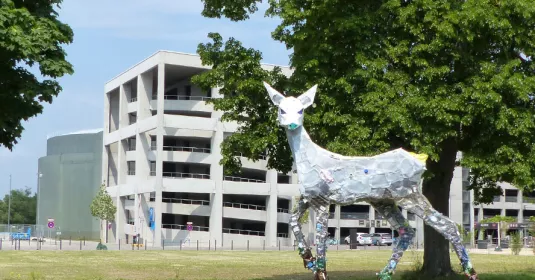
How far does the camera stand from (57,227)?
98562mm

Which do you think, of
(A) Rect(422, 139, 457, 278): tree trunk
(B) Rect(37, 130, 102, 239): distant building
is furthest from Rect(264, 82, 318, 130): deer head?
(B) Rect(37, 130, 102, 239): distant building

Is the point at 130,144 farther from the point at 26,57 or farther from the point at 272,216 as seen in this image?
the point at 26,57

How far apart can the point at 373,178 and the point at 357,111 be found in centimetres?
308

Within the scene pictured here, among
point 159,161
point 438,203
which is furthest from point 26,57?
point 159,161

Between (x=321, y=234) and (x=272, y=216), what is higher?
(x=321, y=234)

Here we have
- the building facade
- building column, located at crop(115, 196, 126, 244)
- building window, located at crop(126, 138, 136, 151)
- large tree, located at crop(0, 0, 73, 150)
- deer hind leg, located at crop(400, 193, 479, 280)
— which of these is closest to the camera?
large tree, located at crop(0, 0, 73, 150)

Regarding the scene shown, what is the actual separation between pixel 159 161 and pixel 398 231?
189 ft

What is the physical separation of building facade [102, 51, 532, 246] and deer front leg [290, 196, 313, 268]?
174 feet

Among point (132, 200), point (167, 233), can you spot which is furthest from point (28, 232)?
point (167, 233)

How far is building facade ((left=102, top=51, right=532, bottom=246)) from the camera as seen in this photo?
7381 centimetres

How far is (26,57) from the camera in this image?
15484 millimetres

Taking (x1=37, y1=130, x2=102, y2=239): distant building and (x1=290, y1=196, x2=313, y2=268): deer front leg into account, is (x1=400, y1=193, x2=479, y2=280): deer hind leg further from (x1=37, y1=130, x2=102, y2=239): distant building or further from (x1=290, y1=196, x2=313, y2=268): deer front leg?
(x1=37, y1=130, x2=102, y2=239): distant building

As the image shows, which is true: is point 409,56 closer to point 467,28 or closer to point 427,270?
point 467,28

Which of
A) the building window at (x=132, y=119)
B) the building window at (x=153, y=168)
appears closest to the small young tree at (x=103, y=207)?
the building window at (x=153, y=168)
